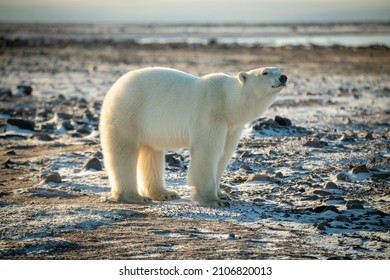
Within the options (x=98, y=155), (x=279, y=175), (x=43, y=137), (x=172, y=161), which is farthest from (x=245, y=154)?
(x=43, y=137)

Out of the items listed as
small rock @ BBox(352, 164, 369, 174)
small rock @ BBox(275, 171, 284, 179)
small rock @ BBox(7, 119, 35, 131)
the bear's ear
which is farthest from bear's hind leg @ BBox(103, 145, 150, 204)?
small rock @ BBox(7, 119, 35, 131)

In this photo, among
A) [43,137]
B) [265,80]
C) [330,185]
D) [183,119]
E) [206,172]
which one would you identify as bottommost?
[43,137]

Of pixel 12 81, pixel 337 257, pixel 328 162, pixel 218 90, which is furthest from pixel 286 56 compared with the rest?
pixel 337 257

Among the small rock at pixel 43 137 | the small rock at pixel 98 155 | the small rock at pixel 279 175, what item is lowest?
the small rock at pixel 43 137

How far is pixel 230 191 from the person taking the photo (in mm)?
8203

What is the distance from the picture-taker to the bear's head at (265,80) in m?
7.25

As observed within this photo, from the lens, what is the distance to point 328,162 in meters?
9.52

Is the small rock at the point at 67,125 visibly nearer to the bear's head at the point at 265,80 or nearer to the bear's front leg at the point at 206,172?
the bear's front leg at the point at 206,172

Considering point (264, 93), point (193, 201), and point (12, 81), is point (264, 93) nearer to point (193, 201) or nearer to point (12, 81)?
point (193, 201)

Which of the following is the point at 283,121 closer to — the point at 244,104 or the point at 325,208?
the point at 244,104

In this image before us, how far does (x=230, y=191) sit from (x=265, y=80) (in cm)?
162

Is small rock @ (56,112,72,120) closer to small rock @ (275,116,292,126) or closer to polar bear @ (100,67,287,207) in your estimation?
small rock @ (275,116,292,126)

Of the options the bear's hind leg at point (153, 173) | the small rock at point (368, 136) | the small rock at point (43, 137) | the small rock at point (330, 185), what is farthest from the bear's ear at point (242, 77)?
the small rock at point (43, 137)
